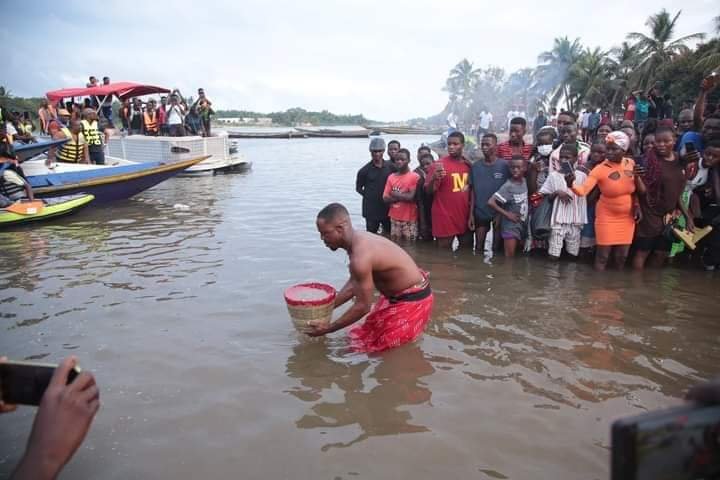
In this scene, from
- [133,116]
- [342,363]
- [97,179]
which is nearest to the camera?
[342,363]

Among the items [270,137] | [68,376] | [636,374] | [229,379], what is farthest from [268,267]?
[270,137]

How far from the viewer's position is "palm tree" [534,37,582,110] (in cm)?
3962

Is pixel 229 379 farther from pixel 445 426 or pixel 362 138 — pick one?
pixel 362 138

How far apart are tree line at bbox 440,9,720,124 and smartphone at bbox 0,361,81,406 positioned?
16.7m

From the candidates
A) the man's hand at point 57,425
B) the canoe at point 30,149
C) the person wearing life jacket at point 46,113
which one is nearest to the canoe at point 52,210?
the canoe at point 30,149

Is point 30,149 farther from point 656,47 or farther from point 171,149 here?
point 656,47

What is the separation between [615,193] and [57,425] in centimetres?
577

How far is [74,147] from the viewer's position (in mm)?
12266

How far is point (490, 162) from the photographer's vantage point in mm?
6395

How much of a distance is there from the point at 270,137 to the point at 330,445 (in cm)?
4842

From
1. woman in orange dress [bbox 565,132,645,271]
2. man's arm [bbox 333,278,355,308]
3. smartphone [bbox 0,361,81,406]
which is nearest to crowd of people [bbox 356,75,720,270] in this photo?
woman in orange dress [bbox 565,132,645,271]

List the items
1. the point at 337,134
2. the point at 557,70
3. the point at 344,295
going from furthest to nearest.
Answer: the point at 337,134, the point at 557,70, the point at 344,295

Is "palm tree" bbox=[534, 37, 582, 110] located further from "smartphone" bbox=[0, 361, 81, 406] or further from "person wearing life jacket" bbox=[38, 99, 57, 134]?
"smartphone" bbox=[0, 361, 81, 406]

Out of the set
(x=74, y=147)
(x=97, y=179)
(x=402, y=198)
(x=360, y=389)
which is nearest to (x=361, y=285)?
(x=360, y=389)
